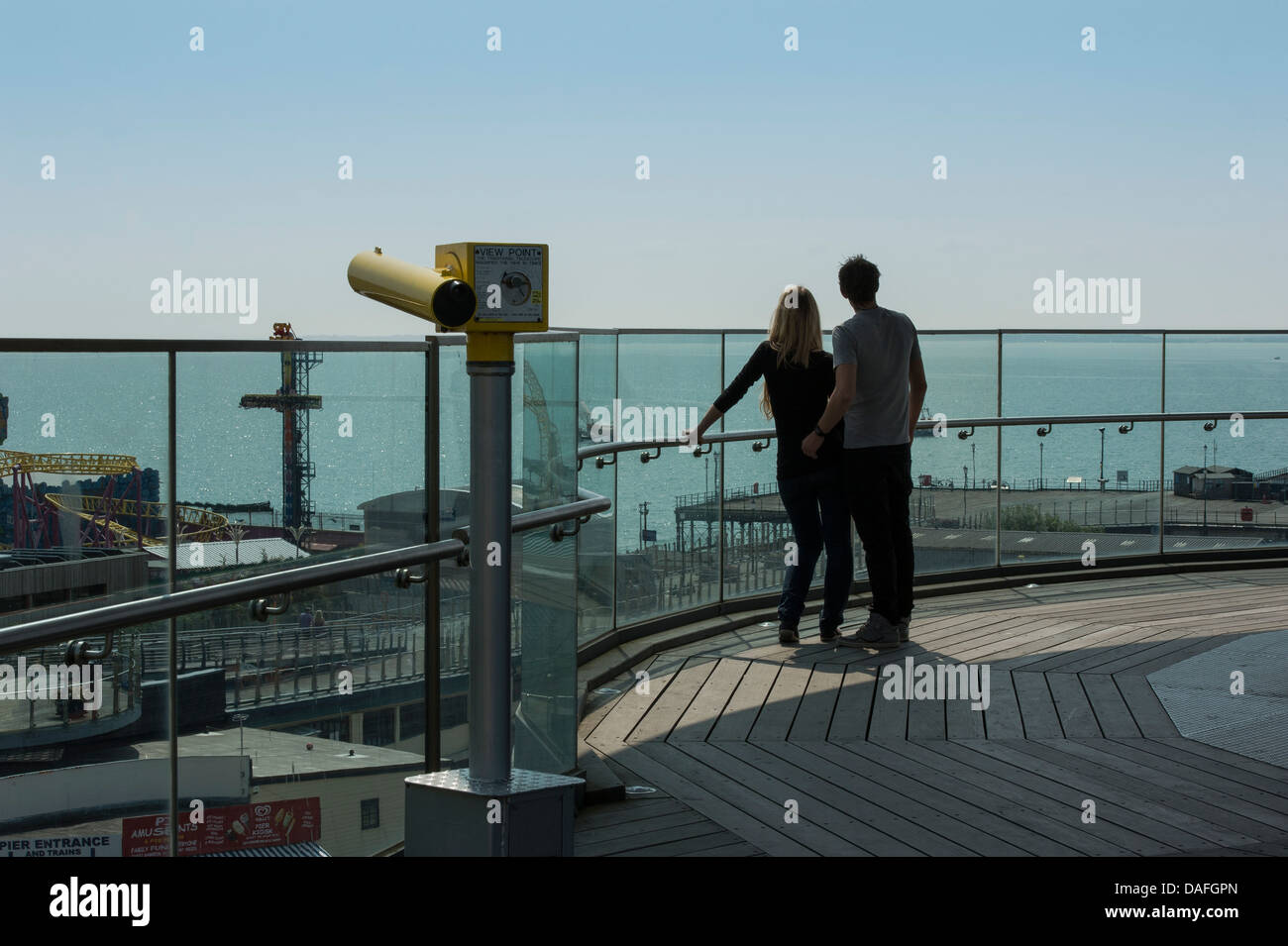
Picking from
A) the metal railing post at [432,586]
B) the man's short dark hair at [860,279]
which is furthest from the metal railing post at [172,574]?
the man's short dark hair at [860,279]

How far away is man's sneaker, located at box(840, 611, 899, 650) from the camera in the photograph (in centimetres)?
571

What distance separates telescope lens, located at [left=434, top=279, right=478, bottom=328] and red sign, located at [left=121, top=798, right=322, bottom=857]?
111 cm

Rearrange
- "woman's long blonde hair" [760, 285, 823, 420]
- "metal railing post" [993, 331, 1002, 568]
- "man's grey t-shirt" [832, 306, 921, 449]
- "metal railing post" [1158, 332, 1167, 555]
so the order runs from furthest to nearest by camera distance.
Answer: "metal railing post" [1158, 332, 1167, 555]
"metal railing post" [993, 331, 1002, 568]
"woman's long blonde hair" [760, 285, 823, 420]
"man's grey t-shirt" [832, 306, 921, 449]

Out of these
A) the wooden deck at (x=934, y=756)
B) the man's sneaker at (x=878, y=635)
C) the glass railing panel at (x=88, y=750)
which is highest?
the glass railing panel at (x=88, y=750)

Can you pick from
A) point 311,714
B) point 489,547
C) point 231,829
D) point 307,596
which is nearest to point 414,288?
point 489,547

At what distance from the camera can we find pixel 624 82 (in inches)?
555

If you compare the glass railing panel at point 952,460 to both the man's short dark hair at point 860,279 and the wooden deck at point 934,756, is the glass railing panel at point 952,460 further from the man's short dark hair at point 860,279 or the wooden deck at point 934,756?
the man's short dark hair at point 860,279

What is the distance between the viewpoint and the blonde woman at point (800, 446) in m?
5.69

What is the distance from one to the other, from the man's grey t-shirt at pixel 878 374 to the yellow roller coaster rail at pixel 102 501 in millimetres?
3532

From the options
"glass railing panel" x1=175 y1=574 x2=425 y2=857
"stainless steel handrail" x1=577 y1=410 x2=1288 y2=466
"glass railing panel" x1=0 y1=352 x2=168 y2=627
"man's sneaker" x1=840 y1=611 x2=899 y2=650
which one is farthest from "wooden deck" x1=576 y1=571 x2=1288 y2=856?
"glass railing panel" x1=0 y1=352 x2=168 y2=627

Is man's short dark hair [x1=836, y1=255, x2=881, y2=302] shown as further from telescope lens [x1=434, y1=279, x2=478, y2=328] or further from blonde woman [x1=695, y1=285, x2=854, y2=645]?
telescope lens [x1=434, y1=279, x2=478, y2=328]

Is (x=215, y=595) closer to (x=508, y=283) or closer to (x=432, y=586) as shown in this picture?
(x=432, y=586)

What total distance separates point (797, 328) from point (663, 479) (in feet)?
3.41

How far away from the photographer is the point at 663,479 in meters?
6.20
